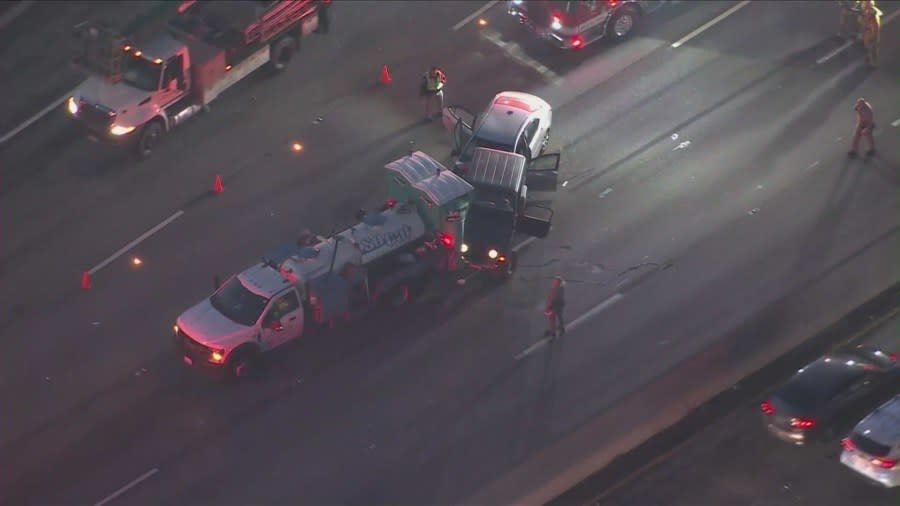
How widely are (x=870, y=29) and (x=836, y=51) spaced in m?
1.41

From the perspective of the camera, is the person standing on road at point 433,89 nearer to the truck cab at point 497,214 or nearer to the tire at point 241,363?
the truck cab at point 497,214

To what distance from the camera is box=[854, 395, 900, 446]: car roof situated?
29.1 metres

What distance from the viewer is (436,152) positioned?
39.1 m

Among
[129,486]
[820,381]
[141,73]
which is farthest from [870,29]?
[129,486]

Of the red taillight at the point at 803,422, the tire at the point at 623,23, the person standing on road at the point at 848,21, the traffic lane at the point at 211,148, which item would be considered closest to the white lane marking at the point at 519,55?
the traffic lane at the point at 211,148

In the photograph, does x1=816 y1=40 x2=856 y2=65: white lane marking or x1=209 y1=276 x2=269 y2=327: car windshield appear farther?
x1=816 y1=40 x2=856 y2=65: white lane marking

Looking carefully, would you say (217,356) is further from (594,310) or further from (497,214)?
(594,310)

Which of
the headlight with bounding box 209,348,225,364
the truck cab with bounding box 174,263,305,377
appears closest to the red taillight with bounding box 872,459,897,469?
the truck cab with bounding box 174,263,305,377

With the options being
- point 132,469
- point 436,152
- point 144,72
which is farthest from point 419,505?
point 144,72

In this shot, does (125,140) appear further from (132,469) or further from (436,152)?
(132,469)

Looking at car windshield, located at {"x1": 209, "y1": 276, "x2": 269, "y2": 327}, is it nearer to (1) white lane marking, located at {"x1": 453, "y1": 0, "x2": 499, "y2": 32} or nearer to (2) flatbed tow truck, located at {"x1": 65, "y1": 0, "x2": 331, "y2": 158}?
(2) flatbed tow truck, located at {"x1": 65, "y1": 0, "x2": 331, "y2": 158}

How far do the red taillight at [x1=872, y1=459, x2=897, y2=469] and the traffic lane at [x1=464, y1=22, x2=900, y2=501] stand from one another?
4.39 metres

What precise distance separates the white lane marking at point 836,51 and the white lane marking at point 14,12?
2316 cm

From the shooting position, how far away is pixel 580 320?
112ft
